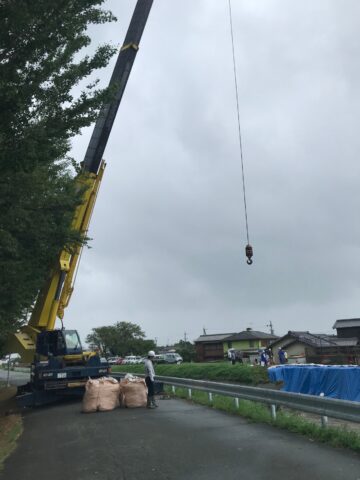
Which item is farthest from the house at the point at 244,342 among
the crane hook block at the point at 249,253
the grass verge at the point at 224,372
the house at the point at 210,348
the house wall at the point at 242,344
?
the crane hook block at the point at 249,253

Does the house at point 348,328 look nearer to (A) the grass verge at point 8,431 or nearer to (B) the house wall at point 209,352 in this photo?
(B) the house wall at point 209,352

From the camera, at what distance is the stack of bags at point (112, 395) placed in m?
13.0

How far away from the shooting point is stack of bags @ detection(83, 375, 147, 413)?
13.0 meters

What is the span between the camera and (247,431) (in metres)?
9.09

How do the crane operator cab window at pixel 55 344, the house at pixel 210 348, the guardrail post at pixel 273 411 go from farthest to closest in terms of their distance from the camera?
the house at pixel 210 348, the crane operator cab window at pixel 55 344, the guardrail post at pixel 273 411

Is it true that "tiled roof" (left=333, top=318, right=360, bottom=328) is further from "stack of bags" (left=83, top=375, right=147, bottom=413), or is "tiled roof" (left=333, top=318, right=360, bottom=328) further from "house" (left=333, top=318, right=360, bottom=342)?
"stack of bags" (left=83, top=375, right=147, bottom=413)

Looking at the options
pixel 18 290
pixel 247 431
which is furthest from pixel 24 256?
pixel 247 431

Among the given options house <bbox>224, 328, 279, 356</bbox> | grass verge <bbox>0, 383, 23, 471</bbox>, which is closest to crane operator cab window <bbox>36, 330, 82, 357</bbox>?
grass verge <bbox>0, 383, 23, 471</bbox>

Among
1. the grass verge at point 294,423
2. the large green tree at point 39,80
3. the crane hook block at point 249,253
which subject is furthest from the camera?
the crane hook block at point 249,253

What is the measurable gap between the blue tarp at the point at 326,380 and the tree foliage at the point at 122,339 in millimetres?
74006

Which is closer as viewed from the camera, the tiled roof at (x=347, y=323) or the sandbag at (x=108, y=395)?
the sandbag at (x=108, y=395)

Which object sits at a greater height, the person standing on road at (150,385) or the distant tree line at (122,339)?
the distant tree line at (122,339)

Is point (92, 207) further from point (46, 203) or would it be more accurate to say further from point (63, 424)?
point (63, 424)

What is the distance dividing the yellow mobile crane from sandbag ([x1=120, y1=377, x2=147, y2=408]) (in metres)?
2.76
